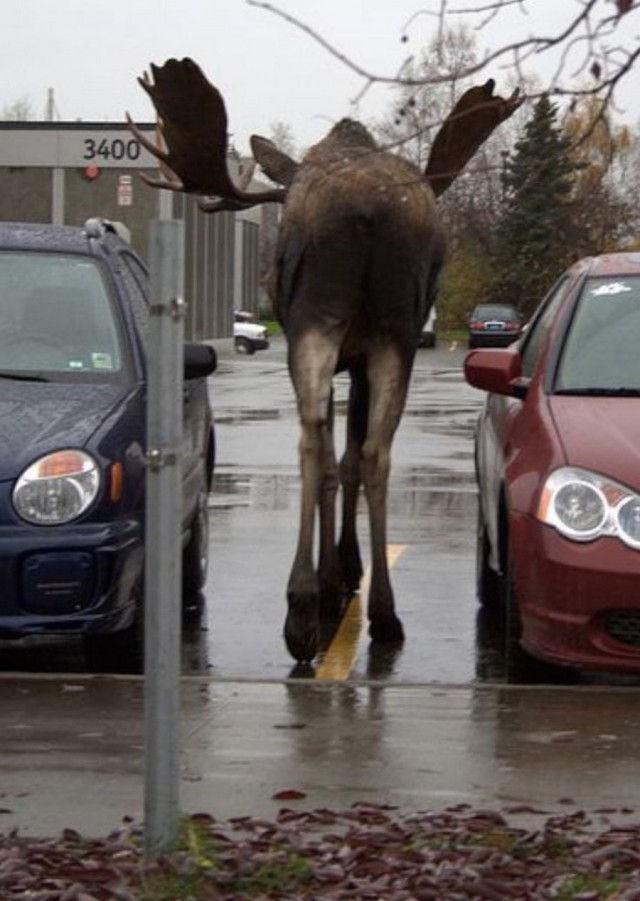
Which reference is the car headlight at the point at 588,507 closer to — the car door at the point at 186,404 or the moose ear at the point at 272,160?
the car door at the point at 186,404

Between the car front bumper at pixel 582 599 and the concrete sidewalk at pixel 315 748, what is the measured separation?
179mm

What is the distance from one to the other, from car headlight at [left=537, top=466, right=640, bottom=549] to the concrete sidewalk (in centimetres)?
61

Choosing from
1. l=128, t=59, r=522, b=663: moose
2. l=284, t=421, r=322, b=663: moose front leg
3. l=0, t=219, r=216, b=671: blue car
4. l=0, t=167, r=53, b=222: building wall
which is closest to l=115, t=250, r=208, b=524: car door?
l=0, t=219, r=216, b=671: blue car

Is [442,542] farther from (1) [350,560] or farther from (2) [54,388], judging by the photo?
(2) [54,388]

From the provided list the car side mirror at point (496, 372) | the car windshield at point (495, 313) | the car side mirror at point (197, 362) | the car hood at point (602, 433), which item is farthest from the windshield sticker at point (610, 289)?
the car windshield at point (495, 313)

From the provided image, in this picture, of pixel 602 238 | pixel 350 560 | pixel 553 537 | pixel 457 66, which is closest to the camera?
pixel 457 66

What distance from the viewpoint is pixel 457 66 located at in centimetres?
439

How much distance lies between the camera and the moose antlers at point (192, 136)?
27.2ft

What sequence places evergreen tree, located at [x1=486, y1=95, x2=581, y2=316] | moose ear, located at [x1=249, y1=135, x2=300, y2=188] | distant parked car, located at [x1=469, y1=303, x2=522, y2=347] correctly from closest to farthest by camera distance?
moose ear, located at [x1=249, y1=135, x2=300, y2=188]
evergreen tree, located at [x1=486, y1=95, x2=581, y2=316]
distant parked car, located at [x1=469, y1=303, x2=522, y2=347]

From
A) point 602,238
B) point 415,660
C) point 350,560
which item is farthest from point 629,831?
point 602,238

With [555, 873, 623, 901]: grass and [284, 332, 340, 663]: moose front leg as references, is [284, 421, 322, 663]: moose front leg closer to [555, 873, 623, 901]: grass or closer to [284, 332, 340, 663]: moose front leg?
[284, 332, 340, 663]: moose front leg

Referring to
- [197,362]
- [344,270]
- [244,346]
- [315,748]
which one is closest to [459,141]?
[344,270]

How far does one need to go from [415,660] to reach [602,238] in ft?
43.0

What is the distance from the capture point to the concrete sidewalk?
5.85 metres
